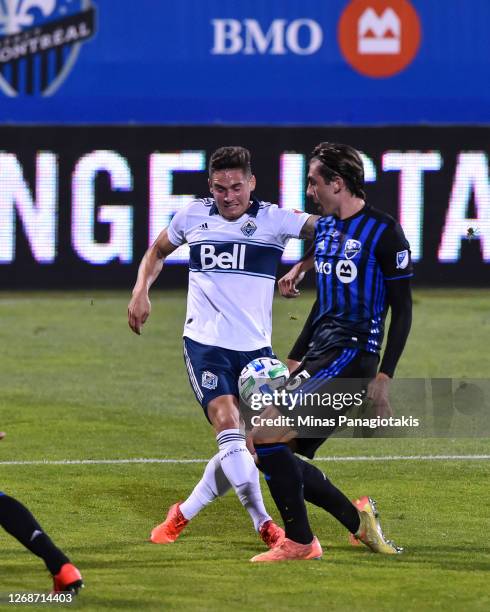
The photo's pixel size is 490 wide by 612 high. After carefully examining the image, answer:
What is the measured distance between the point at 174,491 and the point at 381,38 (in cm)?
2410

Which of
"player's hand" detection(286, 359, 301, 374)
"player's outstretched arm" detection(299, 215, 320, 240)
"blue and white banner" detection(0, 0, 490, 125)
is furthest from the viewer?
"blue and white banner" detection(0, 0, 490, 125)

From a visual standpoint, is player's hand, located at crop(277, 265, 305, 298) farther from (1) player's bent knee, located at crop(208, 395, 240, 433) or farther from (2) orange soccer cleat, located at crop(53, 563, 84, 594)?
(2) orange soccer cleat, located at crop(53, 563, 84, 594)

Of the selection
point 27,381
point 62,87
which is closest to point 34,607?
point 27,381

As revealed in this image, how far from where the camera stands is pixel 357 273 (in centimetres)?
777

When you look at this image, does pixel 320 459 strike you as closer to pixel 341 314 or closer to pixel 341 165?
pixel 341 314

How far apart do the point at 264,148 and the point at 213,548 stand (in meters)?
13.3

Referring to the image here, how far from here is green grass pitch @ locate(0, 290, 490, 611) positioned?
7.15 meters

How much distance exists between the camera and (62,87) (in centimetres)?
3191

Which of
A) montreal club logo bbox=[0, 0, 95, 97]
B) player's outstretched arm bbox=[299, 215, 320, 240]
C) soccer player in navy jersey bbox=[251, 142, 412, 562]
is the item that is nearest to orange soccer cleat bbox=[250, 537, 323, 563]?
soccer player in navy jersey bbox=[251, 142, 412, 562]

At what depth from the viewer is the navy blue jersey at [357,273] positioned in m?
7.74

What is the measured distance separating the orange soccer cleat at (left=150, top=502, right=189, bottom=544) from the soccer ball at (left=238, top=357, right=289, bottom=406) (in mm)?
826

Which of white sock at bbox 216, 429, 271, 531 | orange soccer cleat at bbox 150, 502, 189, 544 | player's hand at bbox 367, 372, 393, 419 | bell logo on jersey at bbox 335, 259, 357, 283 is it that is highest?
bell logo on jersey at bbox 335, 259, 357, 283

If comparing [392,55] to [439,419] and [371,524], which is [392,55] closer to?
[439,419]

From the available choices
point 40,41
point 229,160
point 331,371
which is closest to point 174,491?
point 331,371
